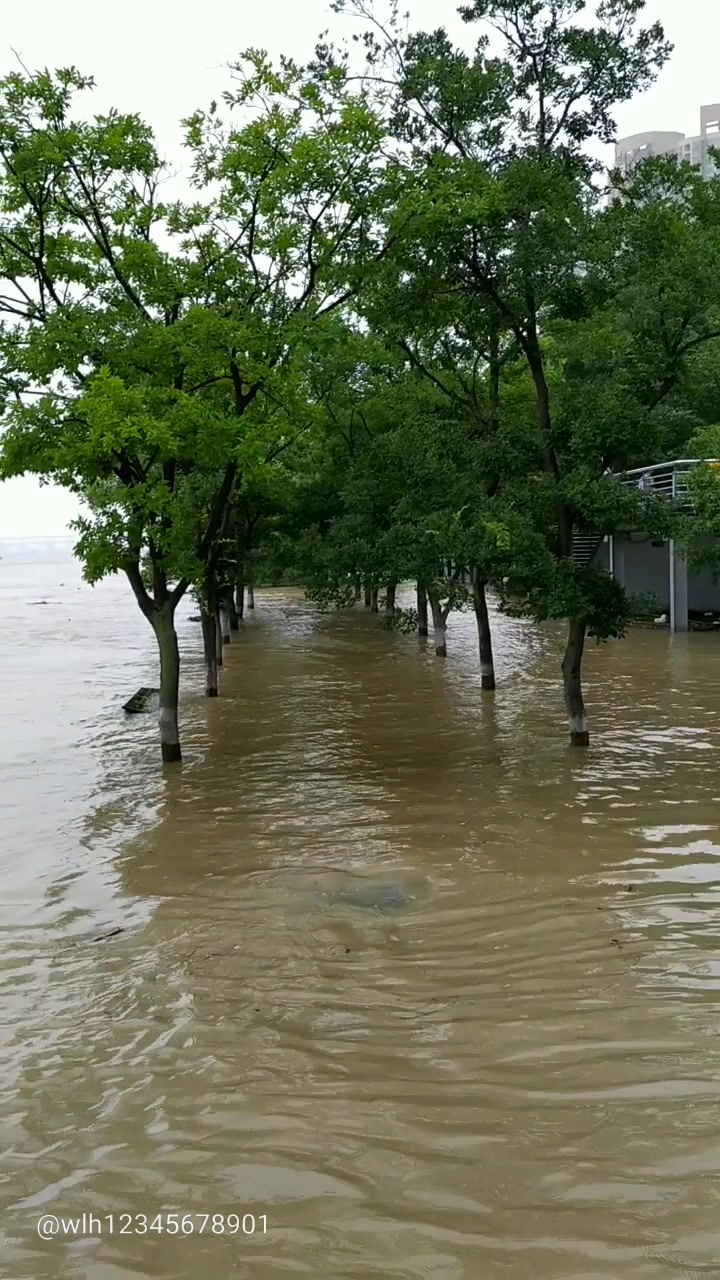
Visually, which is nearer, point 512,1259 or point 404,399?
point 512,1259

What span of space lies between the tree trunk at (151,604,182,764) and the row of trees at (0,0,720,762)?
0.03 m

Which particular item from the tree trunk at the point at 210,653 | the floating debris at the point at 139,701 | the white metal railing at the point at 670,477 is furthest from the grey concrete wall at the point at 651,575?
the floating debris at the point at 139,701

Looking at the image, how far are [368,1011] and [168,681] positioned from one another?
719cm

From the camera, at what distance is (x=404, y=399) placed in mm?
18312

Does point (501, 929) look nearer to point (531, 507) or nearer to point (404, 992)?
point (404, 992)

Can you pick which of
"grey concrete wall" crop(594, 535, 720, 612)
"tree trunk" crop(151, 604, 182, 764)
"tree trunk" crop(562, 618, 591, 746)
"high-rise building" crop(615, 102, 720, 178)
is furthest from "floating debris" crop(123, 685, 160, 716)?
"high-rise building" crop(615, 102, 720, 178)

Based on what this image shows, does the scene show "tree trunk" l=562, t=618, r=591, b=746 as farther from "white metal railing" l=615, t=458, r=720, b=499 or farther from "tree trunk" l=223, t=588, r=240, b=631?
"tree trunk" l=223, t=588, r=240, b=631

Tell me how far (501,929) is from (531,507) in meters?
6.02

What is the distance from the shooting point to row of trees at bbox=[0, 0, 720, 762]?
10703 mm

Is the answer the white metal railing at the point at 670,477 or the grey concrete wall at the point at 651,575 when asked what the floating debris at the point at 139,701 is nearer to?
the white metal railing at the point at 670,477

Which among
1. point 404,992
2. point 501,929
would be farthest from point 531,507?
point 404,992

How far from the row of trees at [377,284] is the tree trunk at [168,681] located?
3cm

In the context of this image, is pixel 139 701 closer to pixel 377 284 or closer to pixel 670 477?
pixel 377 284

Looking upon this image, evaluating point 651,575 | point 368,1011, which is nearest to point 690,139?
point 651,575
